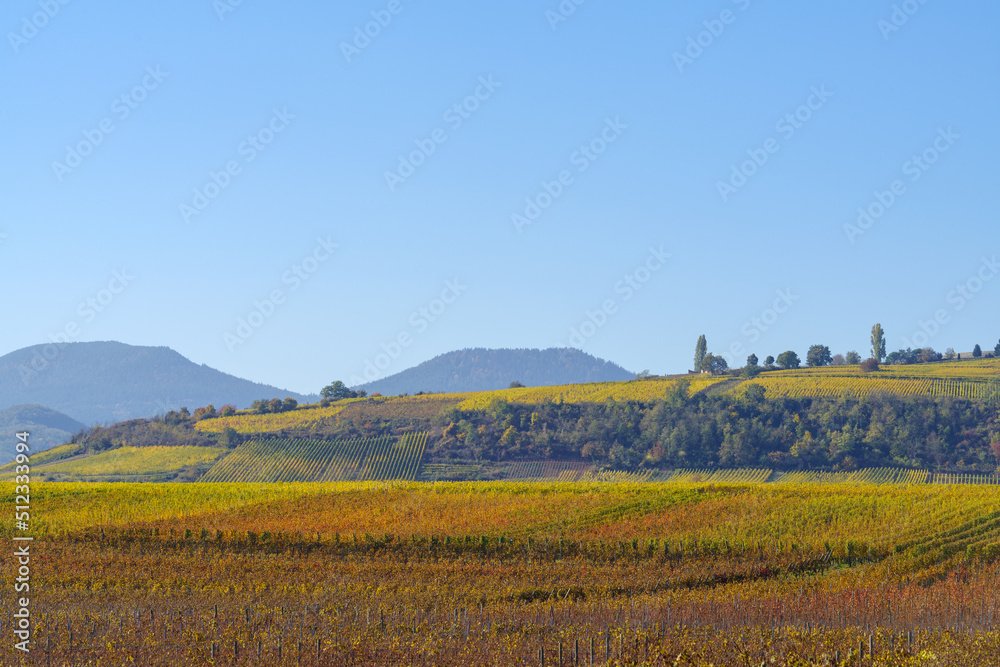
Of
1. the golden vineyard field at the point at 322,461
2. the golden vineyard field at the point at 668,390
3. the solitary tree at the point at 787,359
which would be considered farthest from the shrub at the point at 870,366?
the golden vineyard field at the point at 322,461

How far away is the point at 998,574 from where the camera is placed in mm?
32000

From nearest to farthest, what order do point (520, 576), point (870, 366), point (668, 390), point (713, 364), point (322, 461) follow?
point (520, 576)
point (322, 461)
point (668, 390)
point (870, 366)
point (713, 364)

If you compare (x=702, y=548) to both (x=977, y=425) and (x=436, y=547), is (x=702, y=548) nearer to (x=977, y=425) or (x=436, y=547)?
(x=436, y=547)

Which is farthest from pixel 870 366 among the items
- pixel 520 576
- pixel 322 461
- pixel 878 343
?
pixel 520 576

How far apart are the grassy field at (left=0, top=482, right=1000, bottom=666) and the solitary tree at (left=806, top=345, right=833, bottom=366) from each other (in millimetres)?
114078

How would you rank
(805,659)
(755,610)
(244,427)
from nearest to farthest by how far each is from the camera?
(805,659) → (755,610) → (244,427)

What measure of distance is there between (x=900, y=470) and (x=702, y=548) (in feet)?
260

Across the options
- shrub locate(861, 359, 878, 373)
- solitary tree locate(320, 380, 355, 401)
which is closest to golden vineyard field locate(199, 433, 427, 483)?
solitary tree locate(320, 380, 355, 401)

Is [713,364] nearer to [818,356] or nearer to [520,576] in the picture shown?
[818,356]

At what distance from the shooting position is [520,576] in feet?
106

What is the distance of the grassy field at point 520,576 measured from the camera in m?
21.0

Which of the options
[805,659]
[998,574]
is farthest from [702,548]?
[805,659]

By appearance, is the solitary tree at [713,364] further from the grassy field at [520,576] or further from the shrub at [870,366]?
the grassy field at [520,576]

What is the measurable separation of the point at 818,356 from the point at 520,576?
145 meters
